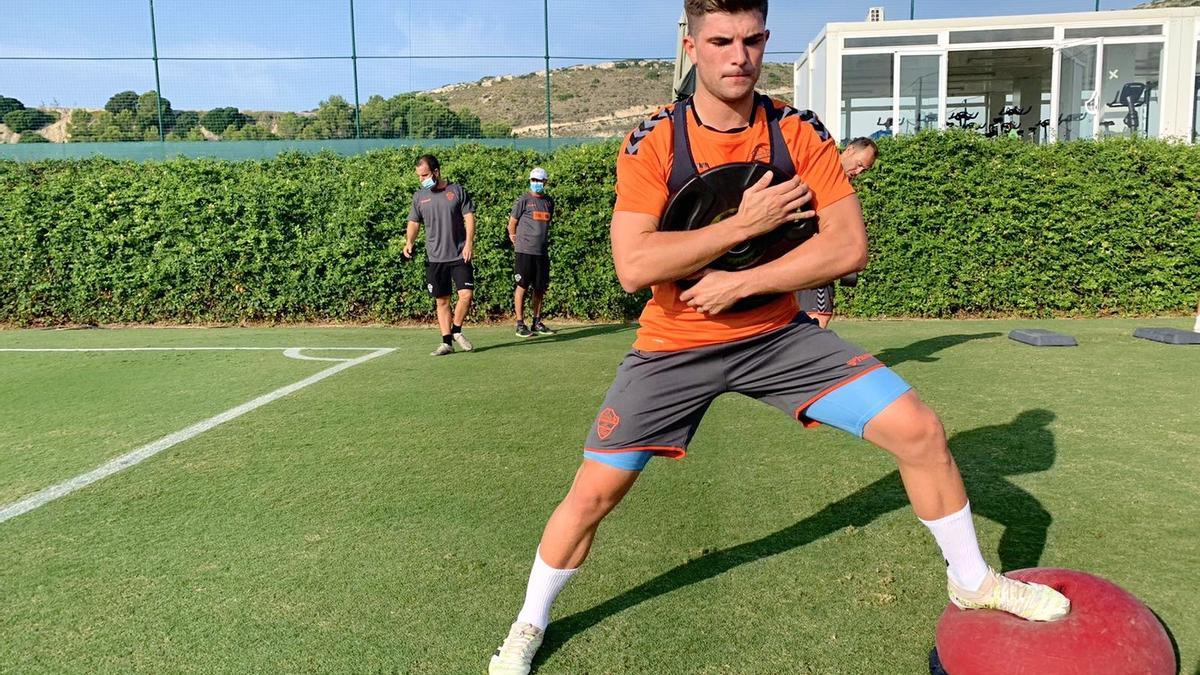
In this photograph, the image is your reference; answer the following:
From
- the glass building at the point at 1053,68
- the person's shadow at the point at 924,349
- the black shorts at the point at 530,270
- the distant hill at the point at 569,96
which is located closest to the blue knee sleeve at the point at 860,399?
the person's shadow at the point at 924,349

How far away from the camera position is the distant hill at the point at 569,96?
62.6ft

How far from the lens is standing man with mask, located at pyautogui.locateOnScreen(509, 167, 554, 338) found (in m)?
10.7

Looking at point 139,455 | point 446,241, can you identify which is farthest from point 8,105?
point 139,455

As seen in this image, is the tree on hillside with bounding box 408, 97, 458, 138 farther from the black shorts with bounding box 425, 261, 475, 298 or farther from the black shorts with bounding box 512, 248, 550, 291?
the black shorts with bounding box 425, 261, 475, 298

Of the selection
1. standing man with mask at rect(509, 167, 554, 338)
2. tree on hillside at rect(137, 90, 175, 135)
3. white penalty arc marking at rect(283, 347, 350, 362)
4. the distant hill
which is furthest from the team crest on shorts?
tree on hillside at rect(137, 90, 175, 135)

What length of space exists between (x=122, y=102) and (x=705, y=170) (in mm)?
19668

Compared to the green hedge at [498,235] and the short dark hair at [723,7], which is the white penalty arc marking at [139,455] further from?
the green hedge at [498,235]

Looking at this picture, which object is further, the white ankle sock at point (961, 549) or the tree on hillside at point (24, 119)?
the tree on hillside at point (24, 119)

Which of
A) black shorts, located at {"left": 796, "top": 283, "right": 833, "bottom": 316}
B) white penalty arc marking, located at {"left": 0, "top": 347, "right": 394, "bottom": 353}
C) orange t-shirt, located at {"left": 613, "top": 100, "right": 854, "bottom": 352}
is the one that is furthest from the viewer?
white penalty arc marking, located at {"left": 0, "top": 347, "right": 394, "bottom": 353}

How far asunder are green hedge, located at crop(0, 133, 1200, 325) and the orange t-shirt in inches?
353

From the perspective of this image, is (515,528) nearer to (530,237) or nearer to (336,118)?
(530,237)

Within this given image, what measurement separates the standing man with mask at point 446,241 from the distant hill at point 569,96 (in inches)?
368

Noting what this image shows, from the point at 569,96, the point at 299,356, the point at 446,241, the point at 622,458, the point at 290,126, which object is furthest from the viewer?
the point at 569,96

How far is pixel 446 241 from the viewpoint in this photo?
9.38 metres
